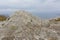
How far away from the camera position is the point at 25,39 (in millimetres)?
5258

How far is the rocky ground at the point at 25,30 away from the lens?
5.40 meters

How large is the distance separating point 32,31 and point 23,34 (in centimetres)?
35

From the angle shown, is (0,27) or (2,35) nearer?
(2,35)

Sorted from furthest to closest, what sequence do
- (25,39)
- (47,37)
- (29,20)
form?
(29,20), (47,37), (25,39)

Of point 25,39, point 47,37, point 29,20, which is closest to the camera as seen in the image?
point 25,39

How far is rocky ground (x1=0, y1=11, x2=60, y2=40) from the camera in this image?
540 cm

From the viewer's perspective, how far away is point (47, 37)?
5.61 m

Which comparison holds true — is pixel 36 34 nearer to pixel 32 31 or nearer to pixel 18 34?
pixel 32 31

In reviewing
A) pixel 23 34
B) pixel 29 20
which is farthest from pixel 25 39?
pixel 29 20

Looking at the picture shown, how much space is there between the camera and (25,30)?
5.51 m

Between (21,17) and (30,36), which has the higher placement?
(21,17)

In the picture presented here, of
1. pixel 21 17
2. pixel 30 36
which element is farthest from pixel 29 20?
pixel 30 36

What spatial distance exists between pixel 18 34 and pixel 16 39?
0.18 meters

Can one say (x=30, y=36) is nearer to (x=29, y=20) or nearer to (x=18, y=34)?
(x=18, y=34)
